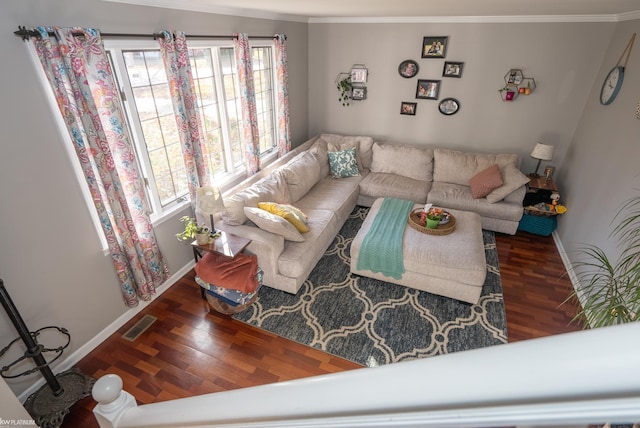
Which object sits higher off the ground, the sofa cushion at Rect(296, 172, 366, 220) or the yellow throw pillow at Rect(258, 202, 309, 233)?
the yellow throw pillow at Rect(258, 202, 309, 233)

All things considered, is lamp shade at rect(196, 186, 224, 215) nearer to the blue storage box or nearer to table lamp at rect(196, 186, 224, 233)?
table lamp at rect(196, 186, 224, 233)

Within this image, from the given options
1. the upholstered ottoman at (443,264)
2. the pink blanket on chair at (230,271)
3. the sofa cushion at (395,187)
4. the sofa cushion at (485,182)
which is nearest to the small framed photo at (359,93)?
the sofa cushion at (395,187)

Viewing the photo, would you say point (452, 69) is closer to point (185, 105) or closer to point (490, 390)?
point (185, 105)

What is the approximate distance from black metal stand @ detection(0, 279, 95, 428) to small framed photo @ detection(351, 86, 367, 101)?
15.0ft

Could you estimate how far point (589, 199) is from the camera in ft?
11.1

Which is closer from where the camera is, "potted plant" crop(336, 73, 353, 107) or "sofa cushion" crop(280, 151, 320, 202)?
"sofa cushion" crop(280, 151, 320, 202)

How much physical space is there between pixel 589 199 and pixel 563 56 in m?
1.91

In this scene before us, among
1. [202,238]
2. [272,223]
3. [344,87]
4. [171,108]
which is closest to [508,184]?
[344,87]

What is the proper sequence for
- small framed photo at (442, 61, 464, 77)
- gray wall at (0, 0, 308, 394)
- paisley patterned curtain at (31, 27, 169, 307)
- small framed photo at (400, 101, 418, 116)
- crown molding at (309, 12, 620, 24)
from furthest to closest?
small framed photo at (400, 101, 418, 116) < small framed photo at (442, 61, 464, 77) < crown molding at (309, 12, 620, 24) < paisley patterned curtain at (31, 27, 169, 307) < gray wall at (0, 0, 308, 394)

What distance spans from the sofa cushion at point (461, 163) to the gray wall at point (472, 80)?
16.7 inches

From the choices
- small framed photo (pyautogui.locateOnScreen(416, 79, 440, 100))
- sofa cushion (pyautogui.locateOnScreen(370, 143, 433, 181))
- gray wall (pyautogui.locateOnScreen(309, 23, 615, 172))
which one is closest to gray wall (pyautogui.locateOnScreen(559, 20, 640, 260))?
gray wall (pyautogui.locateOnScreen(309, 23, 615, 172))

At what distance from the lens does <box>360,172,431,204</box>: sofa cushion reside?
14.3 feet

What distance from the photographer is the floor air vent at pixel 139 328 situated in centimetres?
275

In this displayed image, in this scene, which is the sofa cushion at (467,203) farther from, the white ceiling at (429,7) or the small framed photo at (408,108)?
the white ceiling at (429,7)
